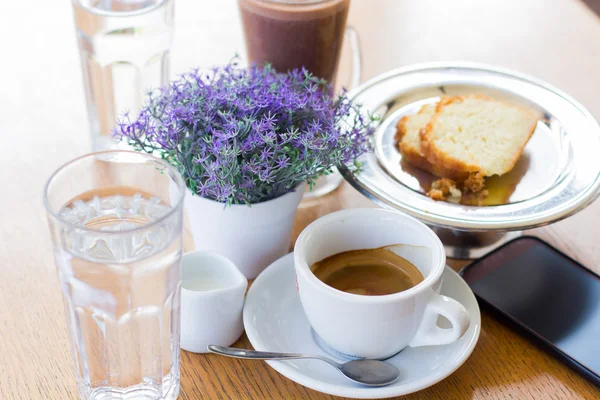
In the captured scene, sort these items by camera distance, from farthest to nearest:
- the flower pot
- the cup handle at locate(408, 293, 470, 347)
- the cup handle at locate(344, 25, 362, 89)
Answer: the cup handle at locate(344, 25, 362, 89) < the flower pot < the cup handle at locate(408, 293, 470, 347)

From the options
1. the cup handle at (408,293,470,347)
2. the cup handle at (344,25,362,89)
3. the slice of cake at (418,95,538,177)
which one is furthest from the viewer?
the cup handle at (344,25,362,89)

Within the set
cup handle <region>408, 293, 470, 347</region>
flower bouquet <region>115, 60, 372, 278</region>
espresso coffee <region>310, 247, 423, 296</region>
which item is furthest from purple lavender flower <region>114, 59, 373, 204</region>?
cup handle <region>408, 293, 470, 347</region>

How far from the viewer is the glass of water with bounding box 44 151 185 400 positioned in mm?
673

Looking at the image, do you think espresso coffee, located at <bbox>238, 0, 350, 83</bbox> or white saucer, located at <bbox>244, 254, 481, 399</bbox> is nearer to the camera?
white saucer, located at <bbox>244, 254, 481, 399</bbox>

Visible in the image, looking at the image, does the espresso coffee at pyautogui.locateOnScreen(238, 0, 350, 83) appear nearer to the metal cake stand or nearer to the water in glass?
the metal cake stand

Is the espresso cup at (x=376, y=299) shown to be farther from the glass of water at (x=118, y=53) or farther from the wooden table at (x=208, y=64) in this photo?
the glass of water at (x=118, y=53)

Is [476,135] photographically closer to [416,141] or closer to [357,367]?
[416,141]

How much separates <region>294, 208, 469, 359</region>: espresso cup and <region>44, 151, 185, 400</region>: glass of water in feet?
0.51

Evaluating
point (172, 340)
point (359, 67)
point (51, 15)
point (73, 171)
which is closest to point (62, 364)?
point (172, 340)

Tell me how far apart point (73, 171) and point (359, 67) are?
0.66 m

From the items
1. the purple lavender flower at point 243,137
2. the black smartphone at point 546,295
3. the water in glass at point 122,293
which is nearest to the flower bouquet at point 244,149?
the purple lavender flower at point 243,137

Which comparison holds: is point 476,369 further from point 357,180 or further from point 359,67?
point 359,67

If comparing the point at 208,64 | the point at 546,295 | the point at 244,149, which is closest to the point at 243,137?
the point at 244,149

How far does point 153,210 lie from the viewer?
0.78 metres
